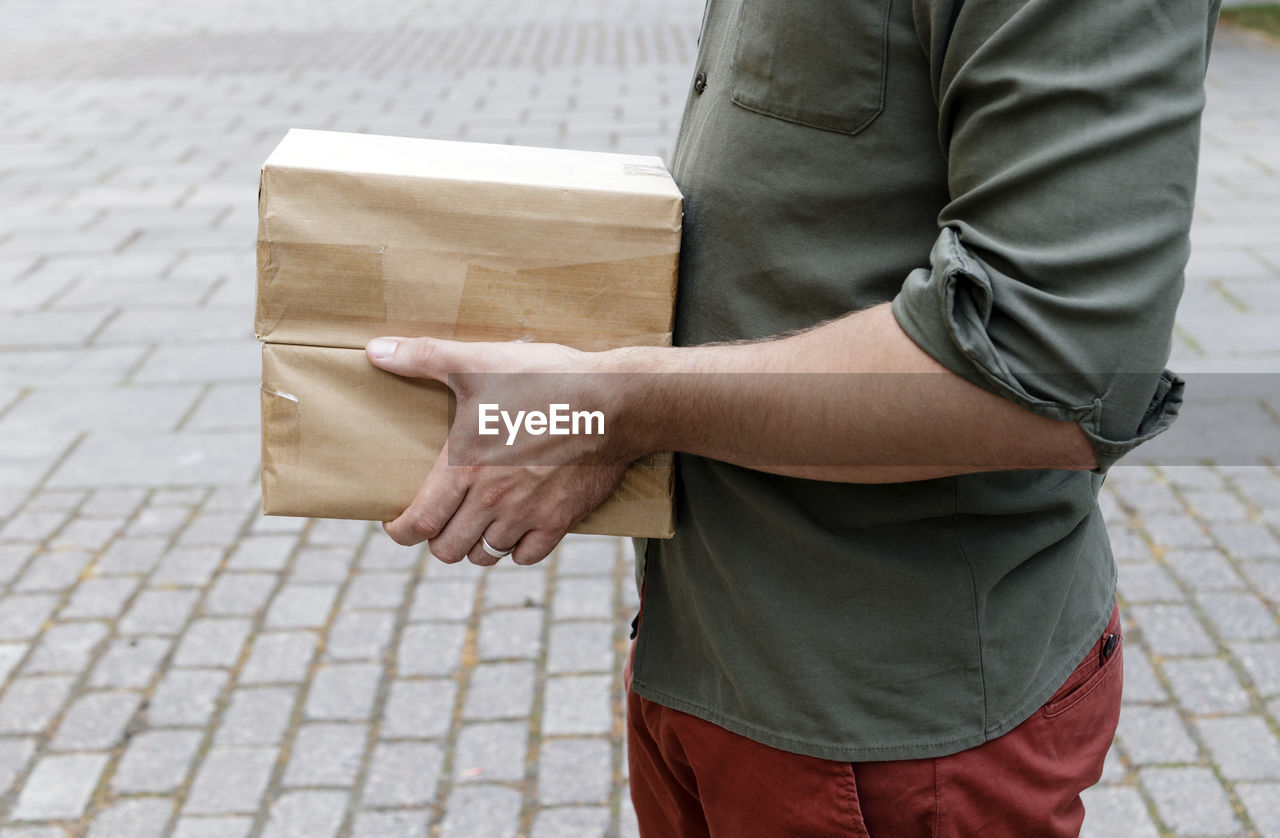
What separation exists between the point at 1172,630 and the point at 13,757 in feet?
9.28

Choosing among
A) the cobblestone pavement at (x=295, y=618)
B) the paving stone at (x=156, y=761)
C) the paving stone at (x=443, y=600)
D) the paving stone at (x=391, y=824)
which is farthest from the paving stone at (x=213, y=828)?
the paving stone at (x=443, y=600)

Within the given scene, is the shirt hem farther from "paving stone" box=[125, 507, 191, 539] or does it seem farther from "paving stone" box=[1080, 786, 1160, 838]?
"paving stone" box=[125, 507, 191, 539]

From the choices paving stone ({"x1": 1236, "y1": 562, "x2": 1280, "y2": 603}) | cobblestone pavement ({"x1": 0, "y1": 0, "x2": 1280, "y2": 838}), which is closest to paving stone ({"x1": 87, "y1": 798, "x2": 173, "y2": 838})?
cobblestone pavement ({"x1": 0, "y1": 0, "x2": 1280, "y2": 838})

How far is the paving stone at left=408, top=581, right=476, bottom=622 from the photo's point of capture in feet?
10.8

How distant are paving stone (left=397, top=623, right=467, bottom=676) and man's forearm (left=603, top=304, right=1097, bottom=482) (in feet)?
6.76

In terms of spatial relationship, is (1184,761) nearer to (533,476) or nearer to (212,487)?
(533,476)

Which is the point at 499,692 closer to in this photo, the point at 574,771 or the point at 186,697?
the point at 574,771

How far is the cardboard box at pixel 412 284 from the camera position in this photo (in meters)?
1.16

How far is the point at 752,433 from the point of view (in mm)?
1081

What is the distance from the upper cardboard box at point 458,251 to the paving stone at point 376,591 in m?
2.23

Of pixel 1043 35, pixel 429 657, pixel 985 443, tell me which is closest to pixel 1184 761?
pixel 429 657

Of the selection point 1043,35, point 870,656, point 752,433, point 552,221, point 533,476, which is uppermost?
point 1043,35

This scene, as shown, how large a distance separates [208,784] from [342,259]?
1911 mm

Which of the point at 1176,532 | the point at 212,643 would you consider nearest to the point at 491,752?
the point at 212,643
